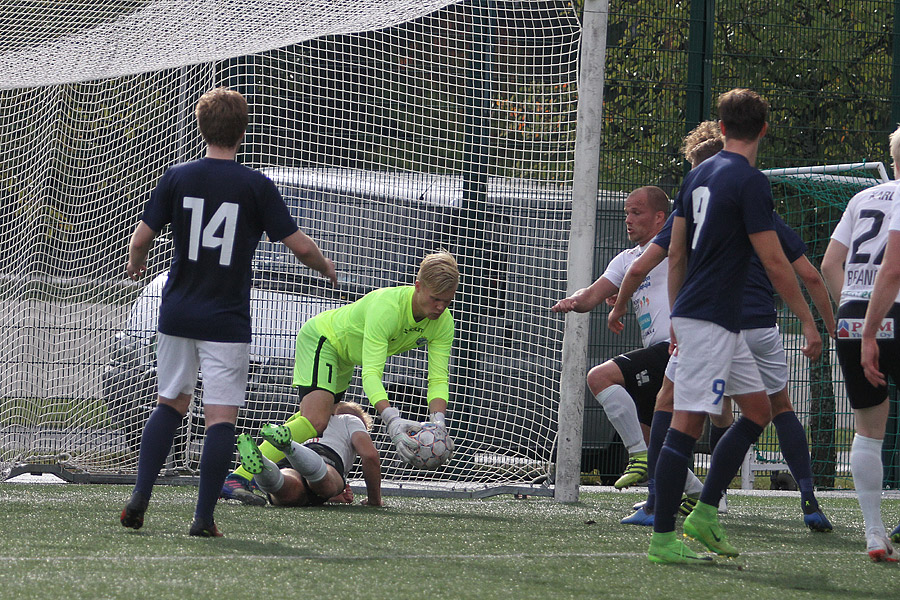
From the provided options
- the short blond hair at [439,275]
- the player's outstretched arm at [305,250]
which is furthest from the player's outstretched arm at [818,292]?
the player's outstretched arm at [305,250]

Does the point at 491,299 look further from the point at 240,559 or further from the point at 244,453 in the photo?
the point at 240,559

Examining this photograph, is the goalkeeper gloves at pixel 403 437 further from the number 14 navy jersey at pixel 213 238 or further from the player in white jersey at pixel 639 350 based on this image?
the number 14 navy jersey at pixel 213 238

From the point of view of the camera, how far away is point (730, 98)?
13.1 ft

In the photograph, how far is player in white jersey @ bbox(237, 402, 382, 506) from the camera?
5.38 metres

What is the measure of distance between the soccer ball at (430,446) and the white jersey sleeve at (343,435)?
23.3 inches

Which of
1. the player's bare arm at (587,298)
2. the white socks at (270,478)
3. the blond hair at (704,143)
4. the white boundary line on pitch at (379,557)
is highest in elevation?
the blond hair at (704,143)

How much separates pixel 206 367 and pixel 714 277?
1.91 meters

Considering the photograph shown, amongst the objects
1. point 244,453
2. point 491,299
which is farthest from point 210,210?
point 491,299

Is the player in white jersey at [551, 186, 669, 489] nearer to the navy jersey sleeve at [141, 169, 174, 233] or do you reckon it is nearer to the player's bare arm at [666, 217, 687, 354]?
the player's bare arm at [666, 217, 687, 354]

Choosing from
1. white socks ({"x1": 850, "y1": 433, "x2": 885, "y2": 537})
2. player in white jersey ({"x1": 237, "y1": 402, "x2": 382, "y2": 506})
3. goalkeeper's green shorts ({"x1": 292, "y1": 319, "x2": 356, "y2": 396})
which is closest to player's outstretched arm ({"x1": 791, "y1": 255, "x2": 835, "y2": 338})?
white socks ({"x1": 850, "y1": 433, "x2": 885, "y2": 537})

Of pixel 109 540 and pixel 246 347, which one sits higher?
pixel 246 347

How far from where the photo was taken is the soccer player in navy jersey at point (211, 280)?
430 cm

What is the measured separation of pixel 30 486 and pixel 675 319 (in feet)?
14.2

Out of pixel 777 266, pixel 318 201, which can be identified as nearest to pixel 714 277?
pixel 777 266
